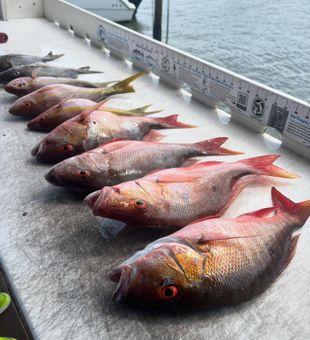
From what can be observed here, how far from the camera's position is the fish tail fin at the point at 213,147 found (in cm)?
238

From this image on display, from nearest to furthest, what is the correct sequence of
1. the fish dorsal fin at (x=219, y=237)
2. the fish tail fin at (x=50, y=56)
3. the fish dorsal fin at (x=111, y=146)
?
the fish dorsal fin at (x=219, y=237) → the fish dorsal fin at (x=111, y=146) → the fish tail fin at (x=50, y=56)

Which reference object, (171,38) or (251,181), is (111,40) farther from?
(171,38)

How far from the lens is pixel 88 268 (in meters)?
1.70

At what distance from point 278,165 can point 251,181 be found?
1.04 ft

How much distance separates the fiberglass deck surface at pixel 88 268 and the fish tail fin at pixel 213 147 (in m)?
0.06

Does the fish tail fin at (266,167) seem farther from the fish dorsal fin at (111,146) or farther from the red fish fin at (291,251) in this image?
the fish dorsal fin at (111,146)

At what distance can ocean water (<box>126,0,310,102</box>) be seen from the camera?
7.80 meters

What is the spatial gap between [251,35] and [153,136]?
889 cm

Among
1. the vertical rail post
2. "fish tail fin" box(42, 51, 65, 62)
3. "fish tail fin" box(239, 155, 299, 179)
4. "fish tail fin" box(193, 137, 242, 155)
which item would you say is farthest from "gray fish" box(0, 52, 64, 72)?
the vertical rail post

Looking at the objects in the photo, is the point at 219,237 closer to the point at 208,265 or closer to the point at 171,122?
the point at 208,265

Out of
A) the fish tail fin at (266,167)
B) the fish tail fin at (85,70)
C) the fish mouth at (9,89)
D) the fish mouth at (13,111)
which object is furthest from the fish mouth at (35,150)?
the fish tail fin at (85,70)

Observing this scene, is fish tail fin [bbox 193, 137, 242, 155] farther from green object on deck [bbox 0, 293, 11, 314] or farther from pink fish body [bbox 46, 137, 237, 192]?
green object on deck [bbox 0, 293, 11, 314]

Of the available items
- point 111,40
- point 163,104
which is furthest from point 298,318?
point 111,40

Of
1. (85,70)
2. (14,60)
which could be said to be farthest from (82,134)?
(14,60)
